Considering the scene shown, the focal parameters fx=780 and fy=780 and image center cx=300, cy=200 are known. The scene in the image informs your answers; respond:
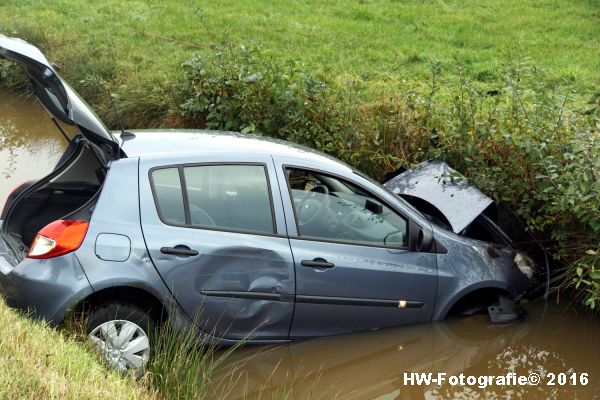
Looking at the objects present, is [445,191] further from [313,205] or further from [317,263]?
[317,263]

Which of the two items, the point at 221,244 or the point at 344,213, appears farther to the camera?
the point at 344,213

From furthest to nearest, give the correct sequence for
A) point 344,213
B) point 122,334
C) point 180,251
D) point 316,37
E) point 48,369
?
point 316,37, point 344,213, point 180,251, point 122,334, point 48,369

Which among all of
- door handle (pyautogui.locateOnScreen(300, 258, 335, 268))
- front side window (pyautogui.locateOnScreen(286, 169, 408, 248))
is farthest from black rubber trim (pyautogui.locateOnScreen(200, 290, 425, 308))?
front side window (pyautogui.locateOnScreen(286, 169, 408, 248))

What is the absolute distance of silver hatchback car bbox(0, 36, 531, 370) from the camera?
4.98m

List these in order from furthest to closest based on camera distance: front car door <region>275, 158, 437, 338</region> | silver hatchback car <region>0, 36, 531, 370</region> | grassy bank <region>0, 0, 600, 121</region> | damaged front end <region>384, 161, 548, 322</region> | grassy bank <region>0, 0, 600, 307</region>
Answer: grassy bank <region>0, 0, 600, 121</region> → grassy bank <region>0, 0, 600, 307</region> → damaged front end <region>384, 161, 548, 322</region> → front car door <region>275, 158, 437, 338</region> → silver hatchback car <region>0, 36, 531, 370</region>

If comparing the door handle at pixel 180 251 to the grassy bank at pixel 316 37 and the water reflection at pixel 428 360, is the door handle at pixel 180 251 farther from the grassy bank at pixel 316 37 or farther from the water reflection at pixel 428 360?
the grassy bank at pixel 316 37

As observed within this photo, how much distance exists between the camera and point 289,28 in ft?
48.9

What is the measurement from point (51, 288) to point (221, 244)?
113 cm

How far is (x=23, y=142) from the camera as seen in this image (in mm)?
11383

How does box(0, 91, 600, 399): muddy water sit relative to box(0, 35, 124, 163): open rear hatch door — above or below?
below

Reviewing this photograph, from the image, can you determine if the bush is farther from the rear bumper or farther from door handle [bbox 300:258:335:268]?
the rear bumper

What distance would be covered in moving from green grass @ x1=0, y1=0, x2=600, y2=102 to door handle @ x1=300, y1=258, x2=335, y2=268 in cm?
506

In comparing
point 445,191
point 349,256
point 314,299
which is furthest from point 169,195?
point 445,191

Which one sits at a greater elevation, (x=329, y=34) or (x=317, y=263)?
(x=329, y=34)
